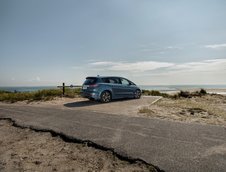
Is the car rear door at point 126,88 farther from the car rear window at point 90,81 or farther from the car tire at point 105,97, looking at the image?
the car rear window at point 90,81

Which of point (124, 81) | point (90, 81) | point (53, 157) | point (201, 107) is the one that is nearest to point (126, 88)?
point (124, 81)

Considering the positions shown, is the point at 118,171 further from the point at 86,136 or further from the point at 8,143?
the point at 8,143

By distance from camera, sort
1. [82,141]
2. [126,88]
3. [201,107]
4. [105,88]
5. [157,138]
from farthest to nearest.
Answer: [126,88]
[105,88]
[201,107]
[157,138]
[82,141]

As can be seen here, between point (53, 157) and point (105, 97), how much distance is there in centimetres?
966

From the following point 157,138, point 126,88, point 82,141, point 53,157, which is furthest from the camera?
point 126,88

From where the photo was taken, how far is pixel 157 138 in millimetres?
5836

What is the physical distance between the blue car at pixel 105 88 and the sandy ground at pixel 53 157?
772cm

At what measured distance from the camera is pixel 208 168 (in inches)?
155

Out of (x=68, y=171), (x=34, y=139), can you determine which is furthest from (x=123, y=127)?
(x=68, y=171)

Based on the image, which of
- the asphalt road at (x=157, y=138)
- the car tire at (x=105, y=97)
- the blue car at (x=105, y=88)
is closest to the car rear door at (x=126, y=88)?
the blue car at (x=105, y=88)

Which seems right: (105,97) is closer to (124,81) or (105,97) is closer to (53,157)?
(124,81)

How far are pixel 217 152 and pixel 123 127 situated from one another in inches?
122

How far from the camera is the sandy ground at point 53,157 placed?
13.5 ft

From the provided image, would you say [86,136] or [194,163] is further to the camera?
[86,136]
